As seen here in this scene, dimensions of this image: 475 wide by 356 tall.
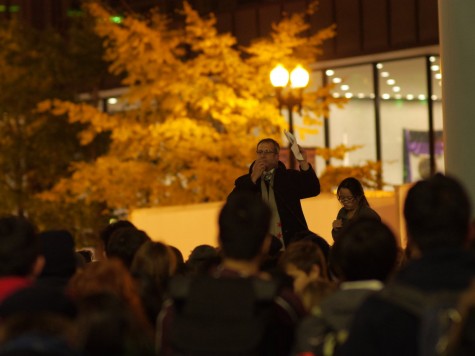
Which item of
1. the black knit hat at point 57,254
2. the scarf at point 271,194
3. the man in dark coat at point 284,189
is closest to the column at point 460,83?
the man in dark coat at point 284,189

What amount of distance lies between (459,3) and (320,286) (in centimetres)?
590

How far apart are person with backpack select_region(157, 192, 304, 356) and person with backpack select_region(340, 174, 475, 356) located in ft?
1.76

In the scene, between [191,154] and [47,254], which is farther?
[191,154]

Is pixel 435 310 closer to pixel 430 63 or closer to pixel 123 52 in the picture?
pixel 123 52

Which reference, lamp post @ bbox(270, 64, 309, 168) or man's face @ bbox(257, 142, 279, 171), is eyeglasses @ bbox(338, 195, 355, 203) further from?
lamp post @ bbox(270, 64, 309, 168)

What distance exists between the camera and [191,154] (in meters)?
25.2

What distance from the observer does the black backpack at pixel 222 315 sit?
Result: 5156mm

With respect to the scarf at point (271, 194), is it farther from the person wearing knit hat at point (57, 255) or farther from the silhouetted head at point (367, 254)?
the silhouetted head at point (367, 254)

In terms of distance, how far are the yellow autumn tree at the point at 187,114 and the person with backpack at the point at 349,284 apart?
1910 cm

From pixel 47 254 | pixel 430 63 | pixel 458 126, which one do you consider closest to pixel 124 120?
pixel 430 63

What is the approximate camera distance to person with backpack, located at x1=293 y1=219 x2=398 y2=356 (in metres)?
5.39

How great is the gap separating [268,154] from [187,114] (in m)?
15.5

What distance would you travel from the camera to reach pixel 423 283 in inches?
189

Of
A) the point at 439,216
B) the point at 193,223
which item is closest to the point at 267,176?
the point at 439,216
